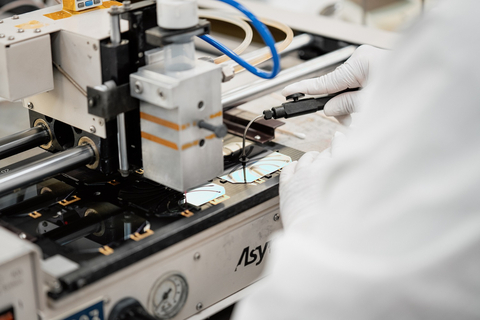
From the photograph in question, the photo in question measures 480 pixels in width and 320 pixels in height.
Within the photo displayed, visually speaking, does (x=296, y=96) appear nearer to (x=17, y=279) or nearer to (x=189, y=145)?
(x=189, y=145)

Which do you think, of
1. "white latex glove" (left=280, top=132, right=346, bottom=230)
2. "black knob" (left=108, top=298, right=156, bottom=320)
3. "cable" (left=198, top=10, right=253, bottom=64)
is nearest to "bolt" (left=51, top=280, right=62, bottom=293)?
"black knob" (left=108, top=298, right=156, bottom=320)

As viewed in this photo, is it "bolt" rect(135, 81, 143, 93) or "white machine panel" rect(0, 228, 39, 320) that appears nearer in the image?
"white machine panel" rect(0, 228, 39, 320)

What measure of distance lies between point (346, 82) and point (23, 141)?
0.70m

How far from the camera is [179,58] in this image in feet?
3.35

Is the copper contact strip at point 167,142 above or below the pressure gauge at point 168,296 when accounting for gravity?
above

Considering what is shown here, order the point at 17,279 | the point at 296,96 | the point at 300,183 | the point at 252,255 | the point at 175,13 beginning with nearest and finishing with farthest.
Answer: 1. the point at 17,279
2. the point at 175,13
3. the point at 300,183
4. the point at 252,255
5. the point at 296,96

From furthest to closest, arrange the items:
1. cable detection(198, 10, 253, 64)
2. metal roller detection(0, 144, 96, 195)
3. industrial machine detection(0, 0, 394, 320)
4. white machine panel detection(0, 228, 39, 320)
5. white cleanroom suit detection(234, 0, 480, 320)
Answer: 1. cable detection(198, 10, 253, 64)
2. metal roller detection(0, 144, 96, 195)
3. industrial machine detection(0, 0, 394, 320)
4. white machine panel detection(0, 228, 39, 320)
5. white cleanroom suit detection(234, 0, 480, 320)

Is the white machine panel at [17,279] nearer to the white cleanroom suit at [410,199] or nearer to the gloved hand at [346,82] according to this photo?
the white cleanroom suit at [410,199]

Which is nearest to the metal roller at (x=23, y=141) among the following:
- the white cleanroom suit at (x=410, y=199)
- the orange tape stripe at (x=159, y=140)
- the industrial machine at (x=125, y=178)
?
the industrial machine at (x=125, y=178)

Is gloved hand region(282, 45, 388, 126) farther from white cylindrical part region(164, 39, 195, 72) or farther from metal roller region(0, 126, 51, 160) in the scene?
metal roller region(0, 126, 51, 160)

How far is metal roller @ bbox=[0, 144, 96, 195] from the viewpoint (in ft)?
3.53

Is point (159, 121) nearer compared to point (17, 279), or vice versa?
point (17, 279)

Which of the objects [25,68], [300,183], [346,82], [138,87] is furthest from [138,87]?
[346,82]

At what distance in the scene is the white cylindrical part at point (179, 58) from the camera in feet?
3.34
